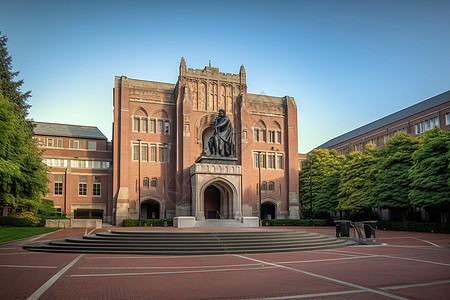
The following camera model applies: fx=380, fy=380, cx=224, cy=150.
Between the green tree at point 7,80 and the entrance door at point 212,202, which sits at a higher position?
the green tree at point 7,80

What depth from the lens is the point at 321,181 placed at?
54.0m

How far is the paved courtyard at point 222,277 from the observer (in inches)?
320

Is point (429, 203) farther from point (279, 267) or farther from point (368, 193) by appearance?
point (279, 267)

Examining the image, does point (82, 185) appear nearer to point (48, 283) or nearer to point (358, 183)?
point (358, 183)

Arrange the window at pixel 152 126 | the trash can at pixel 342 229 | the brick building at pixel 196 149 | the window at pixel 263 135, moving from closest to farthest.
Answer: the trash can at pixel 342 229 < the brick building at pixel 196 149 < the window at pixel 152 126 < the window at pixel 263 135

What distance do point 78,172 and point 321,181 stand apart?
3329 cm

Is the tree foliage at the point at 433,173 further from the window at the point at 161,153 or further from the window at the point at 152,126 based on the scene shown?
the window at the point at 152,126

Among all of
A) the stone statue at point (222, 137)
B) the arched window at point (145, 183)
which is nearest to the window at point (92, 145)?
the arched window at point (145, 183)

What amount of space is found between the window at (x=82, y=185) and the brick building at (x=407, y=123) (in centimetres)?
3822

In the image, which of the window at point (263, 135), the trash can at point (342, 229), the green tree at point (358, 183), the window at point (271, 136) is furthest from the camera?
the window at point (271, 136)

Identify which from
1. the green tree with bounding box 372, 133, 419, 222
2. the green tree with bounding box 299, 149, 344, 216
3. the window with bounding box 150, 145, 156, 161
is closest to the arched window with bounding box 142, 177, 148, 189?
the window with bounding box 150, 145, 156, 161

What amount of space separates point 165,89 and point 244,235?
35627 mm

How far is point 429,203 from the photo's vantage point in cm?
3109

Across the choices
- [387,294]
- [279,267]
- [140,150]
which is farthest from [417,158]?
[140,150]
